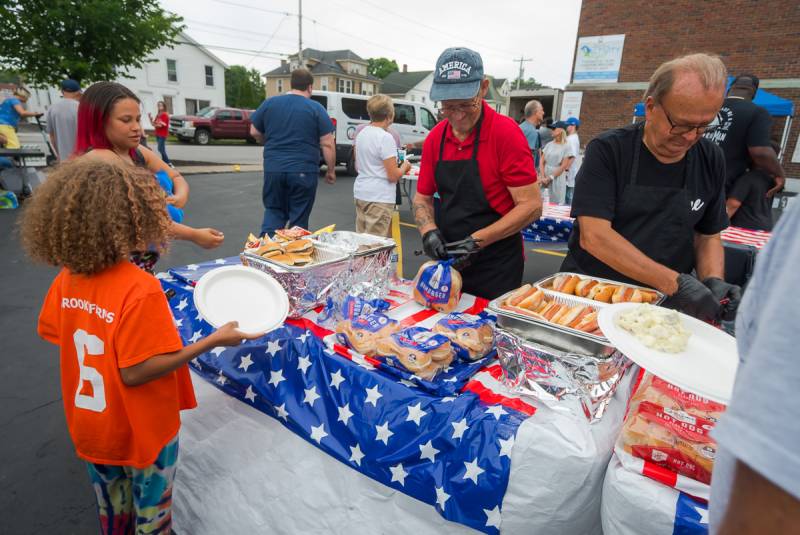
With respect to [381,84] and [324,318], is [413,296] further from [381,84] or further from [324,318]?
[381,84]

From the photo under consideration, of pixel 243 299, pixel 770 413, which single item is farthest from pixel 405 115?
pixel 770 413

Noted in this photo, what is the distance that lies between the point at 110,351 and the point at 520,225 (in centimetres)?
170

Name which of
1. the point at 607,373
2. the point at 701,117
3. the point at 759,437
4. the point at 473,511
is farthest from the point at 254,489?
the point at 701,117

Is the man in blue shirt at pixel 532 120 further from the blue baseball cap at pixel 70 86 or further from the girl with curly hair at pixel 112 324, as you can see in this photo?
the girl with curly hair at pixel 112 324

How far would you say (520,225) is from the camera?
212 cm

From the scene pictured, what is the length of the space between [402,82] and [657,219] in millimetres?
58589

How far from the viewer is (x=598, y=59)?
17391 mm

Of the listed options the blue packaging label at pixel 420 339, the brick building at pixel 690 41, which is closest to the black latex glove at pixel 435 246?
the blue packaging label at pixel 420 339

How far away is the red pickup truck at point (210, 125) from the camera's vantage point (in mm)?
21219

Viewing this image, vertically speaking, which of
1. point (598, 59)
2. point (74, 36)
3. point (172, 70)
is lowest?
point (74, 36)

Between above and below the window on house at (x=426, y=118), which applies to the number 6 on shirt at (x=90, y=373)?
below

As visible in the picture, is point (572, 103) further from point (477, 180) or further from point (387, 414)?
point (387, 414)

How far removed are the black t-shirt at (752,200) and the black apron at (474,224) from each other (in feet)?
9.16

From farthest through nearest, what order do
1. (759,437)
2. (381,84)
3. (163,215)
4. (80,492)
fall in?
(381,84) < (80,492) < (163,215) < (759,437)
